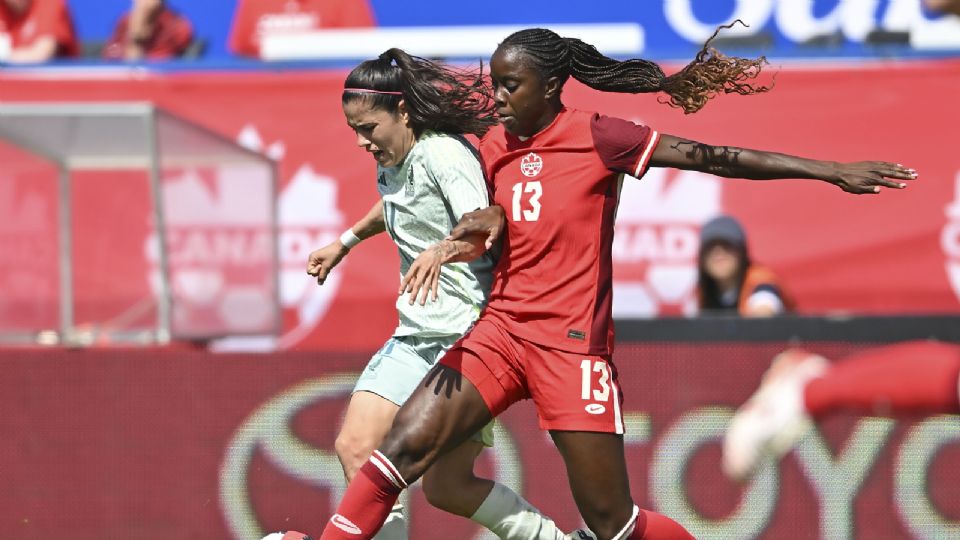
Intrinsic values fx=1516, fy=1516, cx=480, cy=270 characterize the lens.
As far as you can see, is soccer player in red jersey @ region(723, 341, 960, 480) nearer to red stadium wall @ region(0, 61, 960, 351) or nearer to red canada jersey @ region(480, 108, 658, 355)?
red canada jersey @ region(480, 108, 658, 355)

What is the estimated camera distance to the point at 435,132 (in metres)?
5.76

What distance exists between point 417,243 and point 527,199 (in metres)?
0.58

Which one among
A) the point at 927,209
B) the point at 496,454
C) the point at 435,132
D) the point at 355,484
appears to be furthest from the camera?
the point at 927,209

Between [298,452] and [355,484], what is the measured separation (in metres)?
2.35

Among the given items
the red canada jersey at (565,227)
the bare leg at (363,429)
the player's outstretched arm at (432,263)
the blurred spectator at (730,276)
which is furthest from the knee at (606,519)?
the blurred spectator at (730,276)

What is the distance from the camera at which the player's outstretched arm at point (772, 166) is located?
5.00 m

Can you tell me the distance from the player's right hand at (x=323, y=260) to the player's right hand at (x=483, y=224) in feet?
2.55

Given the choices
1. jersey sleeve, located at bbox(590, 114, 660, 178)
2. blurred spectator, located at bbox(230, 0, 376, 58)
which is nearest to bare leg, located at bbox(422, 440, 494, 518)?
jersey sleeve, located at bbox(590, 114, 660, 178)

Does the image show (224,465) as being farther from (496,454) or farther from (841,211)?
(841,211)

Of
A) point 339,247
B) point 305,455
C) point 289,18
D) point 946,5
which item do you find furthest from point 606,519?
point 289,18

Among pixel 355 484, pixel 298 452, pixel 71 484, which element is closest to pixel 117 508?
pixel 71 484

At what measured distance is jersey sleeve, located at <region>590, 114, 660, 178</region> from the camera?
5.24 meters

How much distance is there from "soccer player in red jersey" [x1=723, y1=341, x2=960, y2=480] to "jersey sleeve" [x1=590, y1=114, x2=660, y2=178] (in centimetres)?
93

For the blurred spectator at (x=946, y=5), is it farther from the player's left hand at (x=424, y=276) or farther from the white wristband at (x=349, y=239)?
the white wristband at (x=349, y=239)
